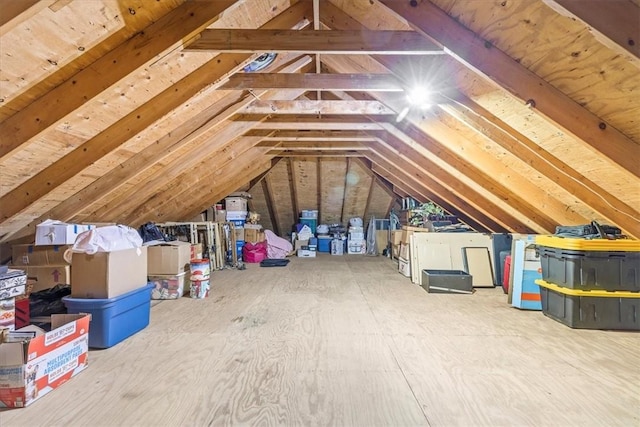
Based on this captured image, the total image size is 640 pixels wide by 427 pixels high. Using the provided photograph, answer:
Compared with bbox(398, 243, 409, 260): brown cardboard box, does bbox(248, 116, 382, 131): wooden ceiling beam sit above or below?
above

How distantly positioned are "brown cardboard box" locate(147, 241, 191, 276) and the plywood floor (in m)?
0.50

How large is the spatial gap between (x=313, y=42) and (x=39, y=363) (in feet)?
7.66

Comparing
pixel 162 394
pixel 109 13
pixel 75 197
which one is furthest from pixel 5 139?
pixel 162 394

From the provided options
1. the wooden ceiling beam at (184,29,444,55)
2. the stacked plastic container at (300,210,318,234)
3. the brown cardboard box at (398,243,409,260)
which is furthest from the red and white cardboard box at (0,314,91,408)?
the stacked plastic container at (300,210,318,234)

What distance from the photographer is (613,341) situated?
235cm

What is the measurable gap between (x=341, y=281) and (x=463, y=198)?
1972 mm

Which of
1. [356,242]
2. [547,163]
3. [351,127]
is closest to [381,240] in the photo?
[356,242]

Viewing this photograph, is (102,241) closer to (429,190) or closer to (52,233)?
(52,233)

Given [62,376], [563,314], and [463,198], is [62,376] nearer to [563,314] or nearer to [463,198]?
[563,314]

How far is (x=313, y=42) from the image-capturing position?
198cm

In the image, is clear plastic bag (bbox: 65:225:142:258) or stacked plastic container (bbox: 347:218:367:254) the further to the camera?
stacked plastic container (bbox: 347:218:367:254)

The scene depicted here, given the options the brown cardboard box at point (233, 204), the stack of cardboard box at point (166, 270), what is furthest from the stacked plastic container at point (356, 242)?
the stack of cardboard box at point (166, 270)

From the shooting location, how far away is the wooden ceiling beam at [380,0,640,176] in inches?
64.7

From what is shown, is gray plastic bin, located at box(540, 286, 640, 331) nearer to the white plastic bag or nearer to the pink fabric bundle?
the white plastic bag
